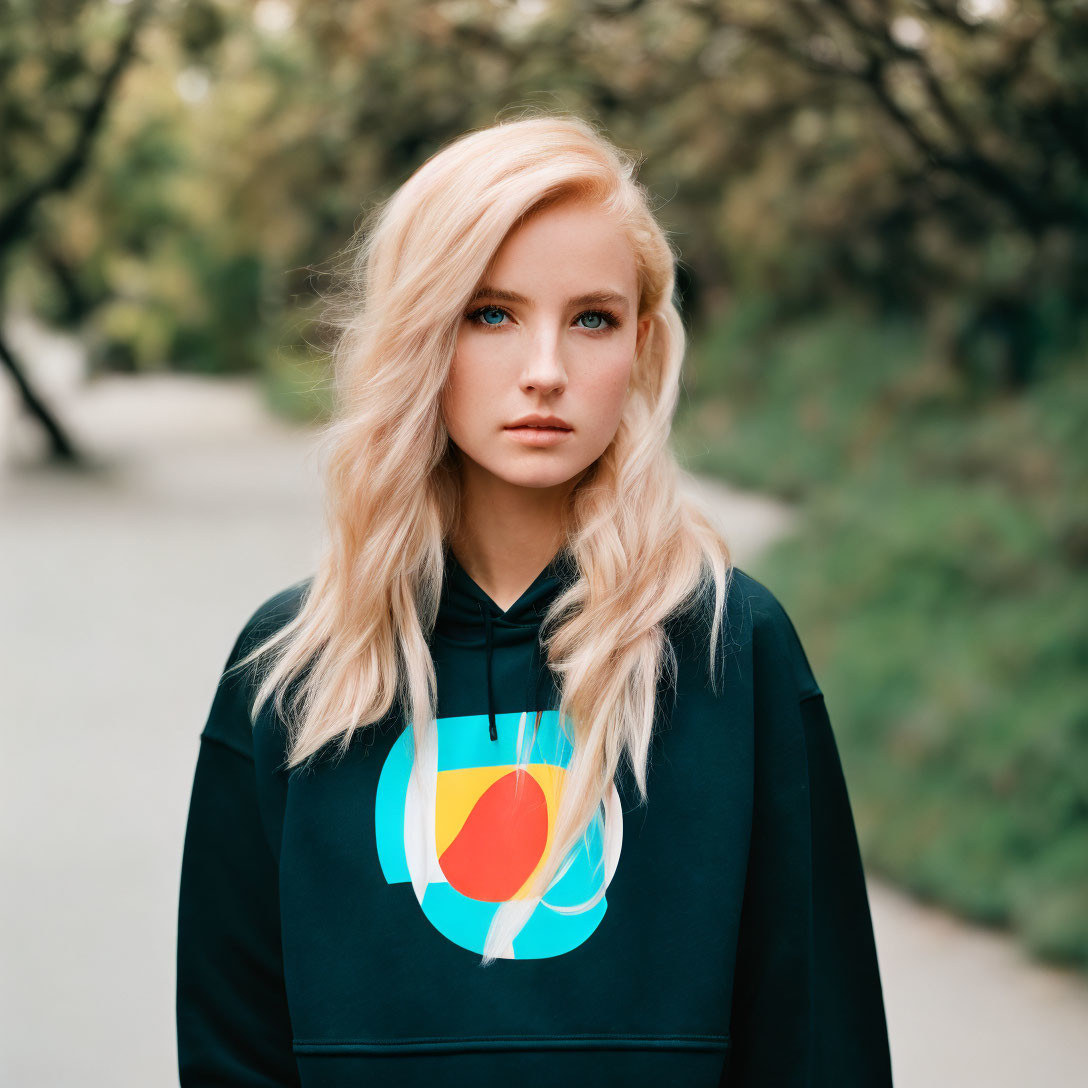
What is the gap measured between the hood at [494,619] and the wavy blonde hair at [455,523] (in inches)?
0.6

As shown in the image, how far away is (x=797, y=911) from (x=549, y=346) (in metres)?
0.57

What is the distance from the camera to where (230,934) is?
1344 millimetres

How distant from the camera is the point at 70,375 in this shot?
22.1ft

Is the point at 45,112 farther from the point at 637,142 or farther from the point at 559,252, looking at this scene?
the point at 559,252

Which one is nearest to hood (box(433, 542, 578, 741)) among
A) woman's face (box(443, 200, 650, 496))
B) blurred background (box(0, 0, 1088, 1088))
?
woman's face (box(443, 200, 650, 496))

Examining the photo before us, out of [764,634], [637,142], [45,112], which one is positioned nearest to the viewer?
[764,634]

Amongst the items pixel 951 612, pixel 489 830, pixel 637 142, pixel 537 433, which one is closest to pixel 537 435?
pixel 537 433

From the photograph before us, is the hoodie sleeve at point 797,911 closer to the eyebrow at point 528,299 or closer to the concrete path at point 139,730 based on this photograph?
the eyebrow at point 528,299

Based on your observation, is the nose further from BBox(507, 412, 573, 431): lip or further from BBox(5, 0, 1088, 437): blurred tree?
BBox(5, 0, 1088, 437): blurred tree

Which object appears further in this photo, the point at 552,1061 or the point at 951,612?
the point at 951,612

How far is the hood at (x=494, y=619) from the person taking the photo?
1.26m

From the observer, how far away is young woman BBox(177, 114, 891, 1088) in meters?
1.18

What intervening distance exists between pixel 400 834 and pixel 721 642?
345 mm

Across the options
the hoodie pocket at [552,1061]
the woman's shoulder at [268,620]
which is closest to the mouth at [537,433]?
the woman's shoulder at [268,620]
